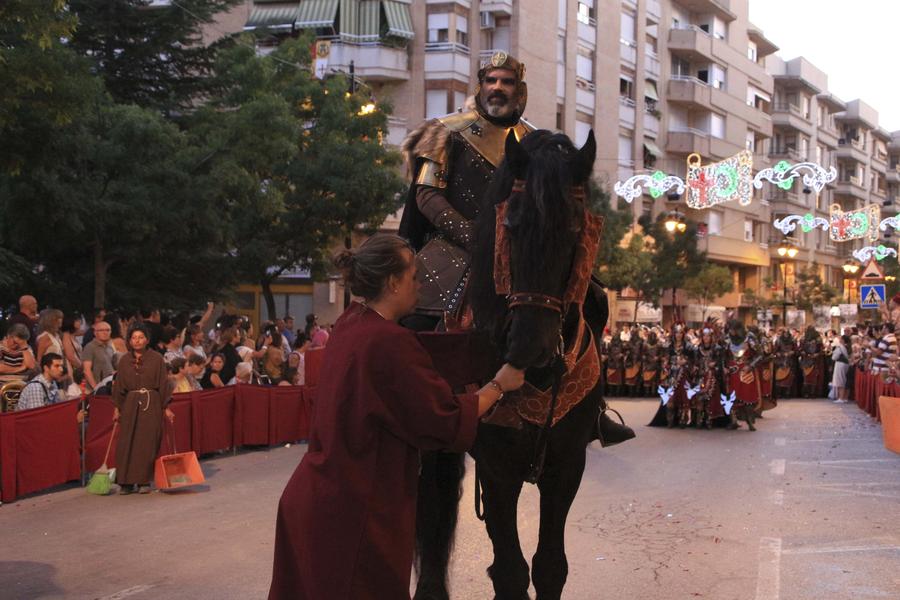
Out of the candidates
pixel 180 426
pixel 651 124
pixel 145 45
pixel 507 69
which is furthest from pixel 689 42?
pixel 507 69

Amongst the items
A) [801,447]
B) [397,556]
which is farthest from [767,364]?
[397,556]

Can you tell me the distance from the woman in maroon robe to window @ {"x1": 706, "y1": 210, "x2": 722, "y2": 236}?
53.1 m

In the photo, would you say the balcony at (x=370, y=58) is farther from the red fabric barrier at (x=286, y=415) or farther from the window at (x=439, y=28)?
the red fabric barrier at (x=286, y=415)

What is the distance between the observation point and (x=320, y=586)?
11.9 ft

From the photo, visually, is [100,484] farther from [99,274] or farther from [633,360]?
[633,360]

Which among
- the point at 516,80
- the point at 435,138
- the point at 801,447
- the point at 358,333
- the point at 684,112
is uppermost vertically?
the point at 684,112

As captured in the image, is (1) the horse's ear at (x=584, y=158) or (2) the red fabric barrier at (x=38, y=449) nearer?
(1) the horse's ear at (x=584, y=158)

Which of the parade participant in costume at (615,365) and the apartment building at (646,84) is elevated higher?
the apartment building at (646,84)

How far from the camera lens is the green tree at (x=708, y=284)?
47.8 m

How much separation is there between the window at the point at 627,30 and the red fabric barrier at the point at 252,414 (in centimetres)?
3717

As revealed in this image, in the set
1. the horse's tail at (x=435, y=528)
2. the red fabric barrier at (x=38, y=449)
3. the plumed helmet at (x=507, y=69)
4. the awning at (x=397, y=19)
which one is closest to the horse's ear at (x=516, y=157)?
the plumed helmet at (x=507, y=69)

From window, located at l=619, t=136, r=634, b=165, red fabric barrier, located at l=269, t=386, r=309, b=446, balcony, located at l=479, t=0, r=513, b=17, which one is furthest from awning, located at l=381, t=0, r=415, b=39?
red fabric barrier, located at l=269, t=386, r=309, b=446

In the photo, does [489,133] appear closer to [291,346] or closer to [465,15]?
[291,346]

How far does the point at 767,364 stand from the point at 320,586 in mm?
17360
